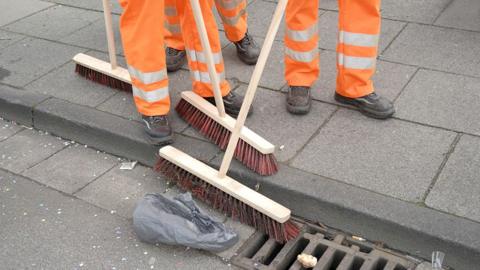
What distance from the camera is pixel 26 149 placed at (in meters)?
3.70

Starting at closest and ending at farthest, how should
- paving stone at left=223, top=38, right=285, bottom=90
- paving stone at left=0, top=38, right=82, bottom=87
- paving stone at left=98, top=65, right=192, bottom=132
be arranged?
paving stone at left=98, top=65, right=192, bottom=132 → paving stone at left=223, top=38, right=285, bottom=90 → paving stone at left=0, top=38, right=82, bottom=87

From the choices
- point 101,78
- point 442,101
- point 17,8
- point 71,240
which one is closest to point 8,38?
point 17,8

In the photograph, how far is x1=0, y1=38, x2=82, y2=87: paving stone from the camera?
426cm

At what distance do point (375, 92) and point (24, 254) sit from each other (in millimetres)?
2152

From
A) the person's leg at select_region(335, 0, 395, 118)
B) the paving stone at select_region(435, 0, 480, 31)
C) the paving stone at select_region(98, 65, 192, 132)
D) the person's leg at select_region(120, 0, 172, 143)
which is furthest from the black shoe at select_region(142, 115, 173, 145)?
the paving stone at select_region(435, 0, 480, 31)

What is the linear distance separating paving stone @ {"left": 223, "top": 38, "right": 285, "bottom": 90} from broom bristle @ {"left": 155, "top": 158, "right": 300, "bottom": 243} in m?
1.01

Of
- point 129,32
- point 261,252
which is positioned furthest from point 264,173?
point 129,32

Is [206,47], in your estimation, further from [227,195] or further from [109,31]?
[109,31]

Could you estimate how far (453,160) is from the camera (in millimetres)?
3027

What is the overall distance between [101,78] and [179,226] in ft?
5.29

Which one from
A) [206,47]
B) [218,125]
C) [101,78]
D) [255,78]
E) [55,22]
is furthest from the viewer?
[55,22]

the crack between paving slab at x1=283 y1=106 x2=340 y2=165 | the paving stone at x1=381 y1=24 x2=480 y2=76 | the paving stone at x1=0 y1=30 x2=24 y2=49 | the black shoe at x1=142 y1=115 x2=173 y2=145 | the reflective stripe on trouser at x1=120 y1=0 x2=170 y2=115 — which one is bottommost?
the paving stone at x1=0 y1=30 x2=24 y2=49

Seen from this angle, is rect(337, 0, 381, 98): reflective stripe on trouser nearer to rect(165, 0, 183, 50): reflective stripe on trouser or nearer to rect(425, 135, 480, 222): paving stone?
rect(425, 135, 480, 222): paving stone

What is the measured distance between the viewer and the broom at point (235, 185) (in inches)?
108
